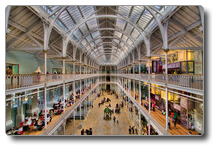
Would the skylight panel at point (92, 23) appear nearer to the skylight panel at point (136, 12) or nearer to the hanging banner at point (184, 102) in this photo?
the skylight panel at point (136, 12)

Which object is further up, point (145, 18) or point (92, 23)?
point (92, 23)

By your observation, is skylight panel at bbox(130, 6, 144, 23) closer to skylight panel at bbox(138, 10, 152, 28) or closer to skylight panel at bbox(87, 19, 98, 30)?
skylight panel at bbox(138, 10, 152, 28)

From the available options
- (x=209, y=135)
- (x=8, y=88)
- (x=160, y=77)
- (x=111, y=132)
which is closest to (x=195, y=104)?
(x=160, y=77)

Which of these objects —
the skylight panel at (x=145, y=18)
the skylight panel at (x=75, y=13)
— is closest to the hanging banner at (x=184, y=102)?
the skylight panel at (x=145, y=18)

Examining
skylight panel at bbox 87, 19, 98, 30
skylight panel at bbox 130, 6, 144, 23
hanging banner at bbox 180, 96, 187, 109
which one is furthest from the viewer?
skylight panel at bbox 87, 19, 98, 30

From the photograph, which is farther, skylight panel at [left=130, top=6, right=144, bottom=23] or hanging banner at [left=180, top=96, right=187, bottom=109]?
skylight panel at [left=130, top=6, right=144, bottom=23]

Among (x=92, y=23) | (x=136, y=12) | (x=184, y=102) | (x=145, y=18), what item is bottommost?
(x=184, y=102)

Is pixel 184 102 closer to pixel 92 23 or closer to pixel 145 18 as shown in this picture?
pixel 145 18

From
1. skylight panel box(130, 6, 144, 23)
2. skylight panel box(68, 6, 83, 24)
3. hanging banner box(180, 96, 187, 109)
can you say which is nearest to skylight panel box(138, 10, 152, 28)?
skylight panel box(130, 6, 144, 23)

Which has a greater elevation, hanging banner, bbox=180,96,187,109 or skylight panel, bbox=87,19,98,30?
skylight panel, bbox=87,19,98,30

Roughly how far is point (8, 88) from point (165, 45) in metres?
12.2

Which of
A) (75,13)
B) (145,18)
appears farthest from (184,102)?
(75,13)

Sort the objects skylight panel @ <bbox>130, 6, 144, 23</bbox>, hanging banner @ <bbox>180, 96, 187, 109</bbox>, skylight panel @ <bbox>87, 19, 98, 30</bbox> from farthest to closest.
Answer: skylight panel @ <bbox>87, 19, 98, 30</bbox> → skylight panel @ <bbox>130, 6, 144, 23</bbox> → hanging banner @ <bbox>180, 96, 187, 109</bbox>

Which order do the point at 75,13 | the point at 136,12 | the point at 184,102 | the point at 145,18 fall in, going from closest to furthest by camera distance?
1. the point at 184,102
2. the point at 145,18
3. the point at 136,12
4. the point at 75,13
